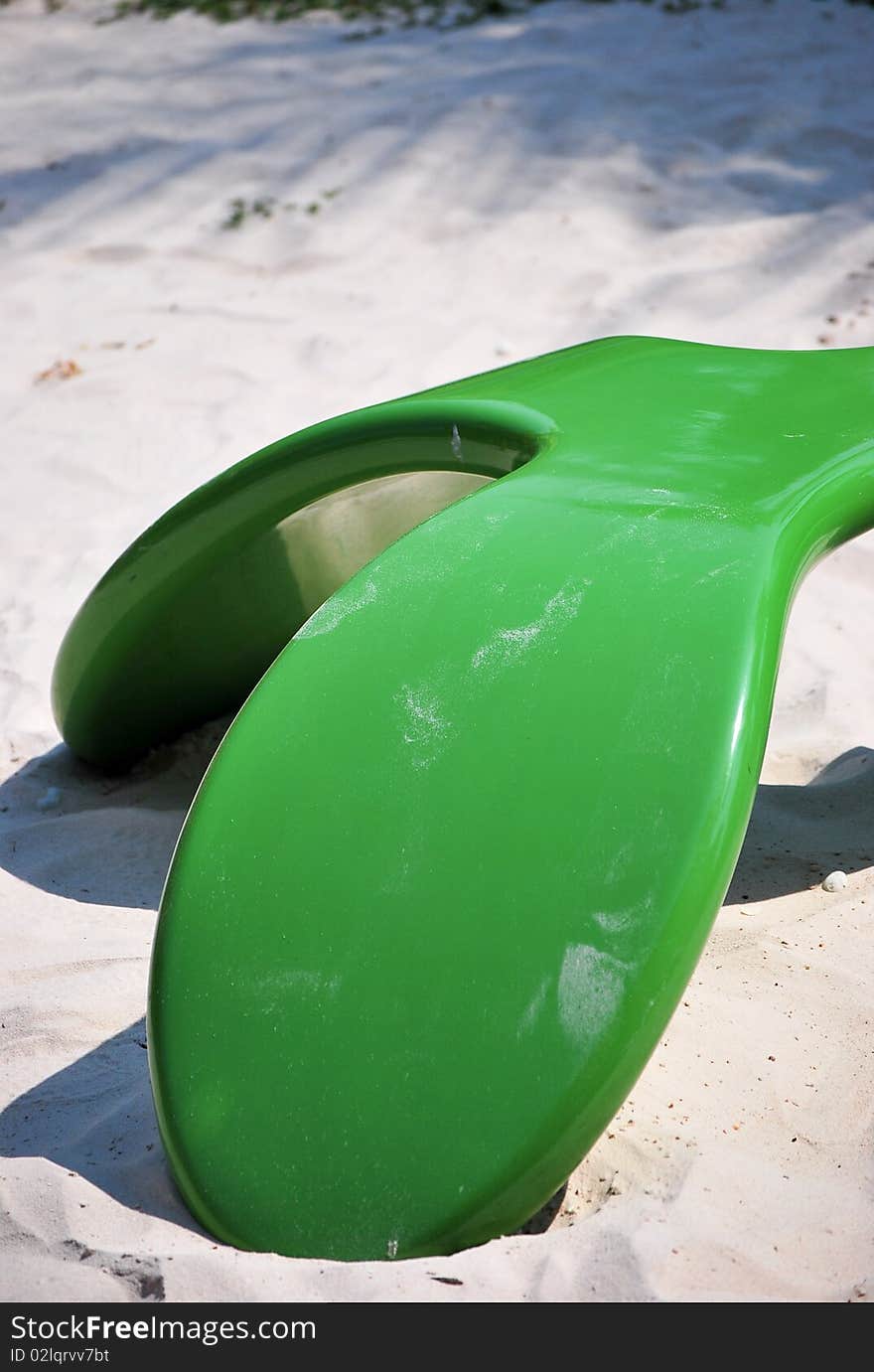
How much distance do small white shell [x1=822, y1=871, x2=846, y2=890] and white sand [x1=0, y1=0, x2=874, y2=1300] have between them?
0.09 feet

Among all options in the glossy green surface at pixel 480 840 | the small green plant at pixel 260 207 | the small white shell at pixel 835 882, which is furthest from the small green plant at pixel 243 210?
the small white shell at pixel 835 882

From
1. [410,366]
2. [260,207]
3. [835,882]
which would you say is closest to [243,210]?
[260,207]

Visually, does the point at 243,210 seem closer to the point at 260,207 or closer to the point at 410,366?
the point at 260,207

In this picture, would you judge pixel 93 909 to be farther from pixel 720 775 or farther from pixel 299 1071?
pixel 720 775

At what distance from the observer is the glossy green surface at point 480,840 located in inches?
48.9

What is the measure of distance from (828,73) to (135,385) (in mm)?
3065

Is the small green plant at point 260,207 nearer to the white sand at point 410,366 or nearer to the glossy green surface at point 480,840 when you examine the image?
the white sand at point 410,366

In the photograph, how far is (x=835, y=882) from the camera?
6.45ft

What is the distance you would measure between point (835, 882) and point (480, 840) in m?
0.80

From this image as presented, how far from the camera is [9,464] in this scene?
342 cm

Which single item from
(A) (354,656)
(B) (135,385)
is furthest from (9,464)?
(A) (354,656)

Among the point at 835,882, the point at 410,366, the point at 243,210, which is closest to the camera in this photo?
the point at 835,882

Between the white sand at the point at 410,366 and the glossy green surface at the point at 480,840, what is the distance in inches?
4.0

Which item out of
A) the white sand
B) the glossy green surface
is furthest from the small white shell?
the glossy green surface
